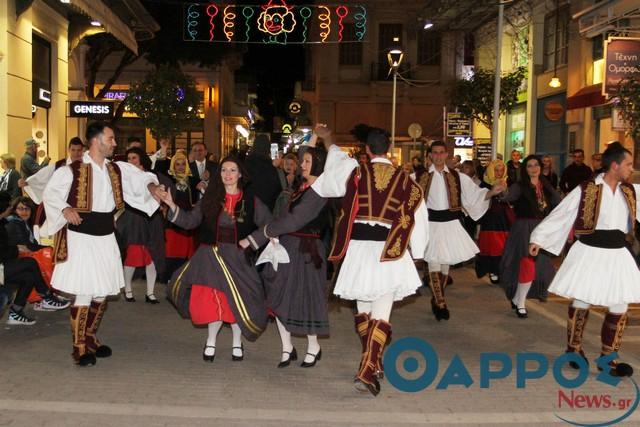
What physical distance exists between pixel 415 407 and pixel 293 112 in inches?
1018

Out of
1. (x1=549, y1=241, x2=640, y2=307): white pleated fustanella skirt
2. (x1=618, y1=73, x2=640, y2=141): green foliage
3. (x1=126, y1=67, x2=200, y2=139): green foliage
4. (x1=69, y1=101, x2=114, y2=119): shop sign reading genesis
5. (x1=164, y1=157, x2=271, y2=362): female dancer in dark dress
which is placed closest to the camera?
(x1=549, y1=241, x2=640, y2=307): white pleated fustanella skirt

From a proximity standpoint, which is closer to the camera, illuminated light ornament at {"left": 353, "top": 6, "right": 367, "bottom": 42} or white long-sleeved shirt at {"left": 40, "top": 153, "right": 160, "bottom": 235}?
white long-sleeved shirt at {"left": 40, "top": 153, "right": 160, "bottom": 235}

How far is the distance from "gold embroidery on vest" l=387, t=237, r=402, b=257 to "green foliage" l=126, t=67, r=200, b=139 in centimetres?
1686

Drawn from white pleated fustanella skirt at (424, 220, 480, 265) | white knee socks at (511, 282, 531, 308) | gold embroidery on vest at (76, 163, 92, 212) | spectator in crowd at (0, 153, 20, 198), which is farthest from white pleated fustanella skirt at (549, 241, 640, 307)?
spectator in crowd at (0, 153, 20, 198)

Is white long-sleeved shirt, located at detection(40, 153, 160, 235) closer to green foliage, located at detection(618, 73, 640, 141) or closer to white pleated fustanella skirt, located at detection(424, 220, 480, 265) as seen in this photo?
white pleated fustanella skirt, located at detection(424, 220, 480, 265)

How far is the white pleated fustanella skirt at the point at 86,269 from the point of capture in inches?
255

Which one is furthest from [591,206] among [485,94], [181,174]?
[485,94]

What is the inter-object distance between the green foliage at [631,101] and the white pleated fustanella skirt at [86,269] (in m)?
7.33

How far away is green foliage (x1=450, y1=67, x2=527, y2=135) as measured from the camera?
22906 mm

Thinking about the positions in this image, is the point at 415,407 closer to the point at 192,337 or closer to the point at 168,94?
the point at 192,337

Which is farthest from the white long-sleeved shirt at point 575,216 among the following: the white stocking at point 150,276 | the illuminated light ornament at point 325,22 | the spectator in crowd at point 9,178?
the illuminated light ornament at point 325,22

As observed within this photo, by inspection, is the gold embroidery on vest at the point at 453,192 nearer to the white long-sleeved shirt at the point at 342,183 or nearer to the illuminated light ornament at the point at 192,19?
the white long-sleeved shirt at the point at 342,183

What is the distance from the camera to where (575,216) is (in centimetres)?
661

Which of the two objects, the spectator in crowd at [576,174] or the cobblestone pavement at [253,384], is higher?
the spectator in crowd at [576,174]
